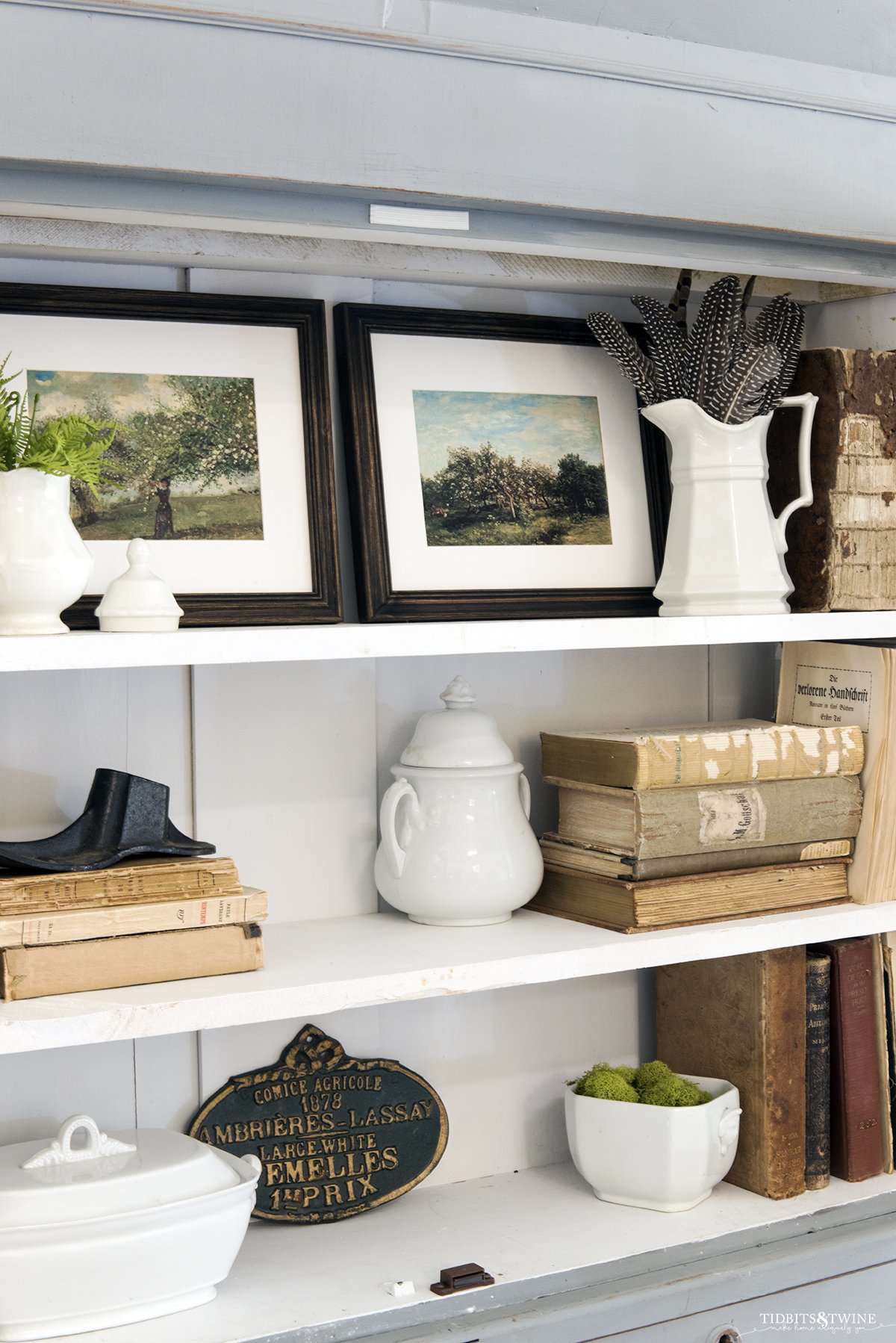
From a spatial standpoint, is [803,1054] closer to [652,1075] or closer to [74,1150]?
[652,1075]

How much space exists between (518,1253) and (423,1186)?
199 mm

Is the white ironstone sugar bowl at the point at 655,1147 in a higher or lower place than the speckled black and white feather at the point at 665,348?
lower

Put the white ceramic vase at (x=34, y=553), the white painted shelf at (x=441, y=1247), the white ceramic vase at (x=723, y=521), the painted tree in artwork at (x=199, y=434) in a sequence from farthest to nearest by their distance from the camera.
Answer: the white ceramic vase at (x=723, y=521) → the painted tree in artwork at (x=199, y=434) → the white painted shelf at (x=441, y=1247) → the white ceramic vase at (x=34, y=553)

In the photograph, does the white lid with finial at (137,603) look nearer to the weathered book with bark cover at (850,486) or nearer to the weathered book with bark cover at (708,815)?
the weathered book with bark cover at (708,815)

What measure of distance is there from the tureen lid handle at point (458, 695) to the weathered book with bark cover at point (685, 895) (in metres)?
0.22

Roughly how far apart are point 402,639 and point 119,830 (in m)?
0.31

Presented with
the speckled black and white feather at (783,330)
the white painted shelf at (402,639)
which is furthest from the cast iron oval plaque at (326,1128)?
the speckled black and white feather at (783,330)

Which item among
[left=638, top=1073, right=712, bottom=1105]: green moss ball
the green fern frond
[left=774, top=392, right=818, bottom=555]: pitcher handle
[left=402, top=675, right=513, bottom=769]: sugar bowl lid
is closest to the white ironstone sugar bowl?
[left=638, top=1073, right=712, bottom=1105]: green moss ball

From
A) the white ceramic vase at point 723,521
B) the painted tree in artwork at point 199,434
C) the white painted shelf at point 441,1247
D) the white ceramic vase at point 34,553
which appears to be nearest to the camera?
the white ceramic vase at point 34,553

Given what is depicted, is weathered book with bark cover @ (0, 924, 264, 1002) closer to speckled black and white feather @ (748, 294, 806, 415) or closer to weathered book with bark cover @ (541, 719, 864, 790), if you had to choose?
weathered book with bark cover @ (541, 719, 864, 790)

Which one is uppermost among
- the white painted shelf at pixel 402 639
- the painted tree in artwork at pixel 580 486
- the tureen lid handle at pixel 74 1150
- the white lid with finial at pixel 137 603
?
the painted tree in artwork at pixel 580 486

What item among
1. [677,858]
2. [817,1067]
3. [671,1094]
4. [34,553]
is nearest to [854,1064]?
[817,1067]

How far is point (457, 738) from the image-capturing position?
1.44 meters

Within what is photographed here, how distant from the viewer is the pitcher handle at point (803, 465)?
1.49 meters
